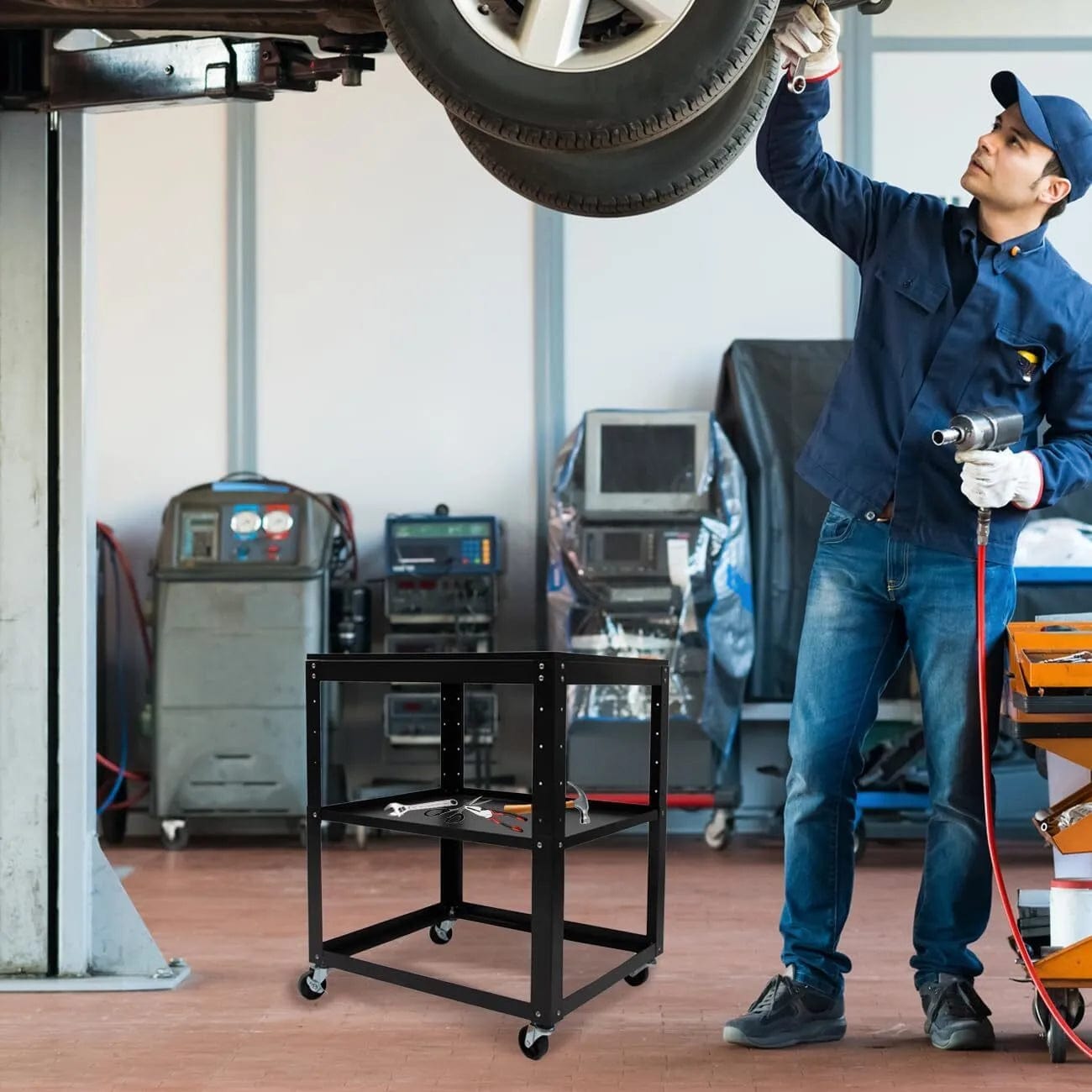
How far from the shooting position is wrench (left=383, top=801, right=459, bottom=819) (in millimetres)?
2366

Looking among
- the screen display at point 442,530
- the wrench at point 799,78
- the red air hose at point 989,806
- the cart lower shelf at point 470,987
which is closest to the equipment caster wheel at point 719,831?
the screen display at point 442,530

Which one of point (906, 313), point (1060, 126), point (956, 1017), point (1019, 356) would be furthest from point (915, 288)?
point (956, 1017)

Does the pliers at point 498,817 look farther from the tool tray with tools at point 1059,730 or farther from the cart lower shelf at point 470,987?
the tool tray with tools at point 1059,730

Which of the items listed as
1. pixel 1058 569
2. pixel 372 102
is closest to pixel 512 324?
pixel 372 102

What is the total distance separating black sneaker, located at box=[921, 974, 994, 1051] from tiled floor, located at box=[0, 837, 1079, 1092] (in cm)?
3

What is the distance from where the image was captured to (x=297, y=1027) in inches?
85.2

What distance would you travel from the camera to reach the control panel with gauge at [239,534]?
421cm

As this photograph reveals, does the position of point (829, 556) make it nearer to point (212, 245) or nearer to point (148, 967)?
point (148, 967)

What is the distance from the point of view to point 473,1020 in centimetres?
221

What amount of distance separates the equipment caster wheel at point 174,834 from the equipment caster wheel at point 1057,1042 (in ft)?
9.88

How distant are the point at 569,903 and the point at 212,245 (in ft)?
9.75

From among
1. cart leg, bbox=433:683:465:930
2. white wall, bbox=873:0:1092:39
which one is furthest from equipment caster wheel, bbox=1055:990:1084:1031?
white wall, bbox=873:0:1092:39

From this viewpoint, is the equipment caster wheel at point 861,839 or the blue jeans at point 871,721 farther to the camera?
the equipment caster wheel at point 861,839

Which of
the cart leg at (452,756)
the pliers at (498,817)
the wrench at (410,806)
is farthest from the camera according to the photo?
the cart leg at (452,756)
